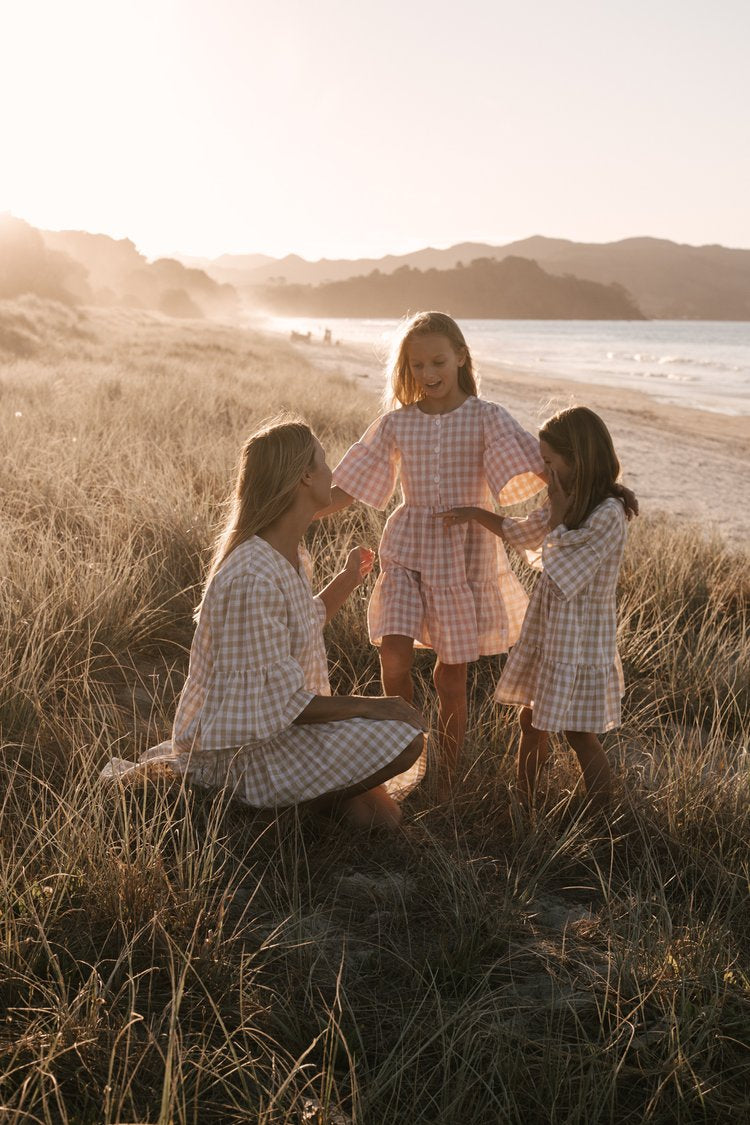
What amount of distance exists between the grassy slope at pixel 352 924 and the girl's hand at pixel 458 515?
708mm

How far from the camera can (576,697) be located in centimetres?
277

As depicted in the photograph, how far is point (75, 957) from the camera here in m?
1.88

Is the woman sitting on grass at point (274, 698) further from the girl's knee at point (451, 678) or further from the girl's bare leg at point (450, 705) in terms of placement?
the girl's knee at point (451, 678)

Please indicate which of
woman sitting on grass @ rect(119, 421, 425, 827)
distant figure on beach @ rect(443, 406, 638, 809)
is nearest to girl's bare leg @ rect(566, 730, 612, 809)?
distant figure on beach @ rect(443, 406, 638, 809)

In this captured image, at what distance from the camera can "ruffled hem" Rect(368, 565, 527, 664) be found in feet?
10.3

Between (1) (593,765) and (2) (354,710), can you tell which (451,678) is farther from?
(2) (354,710)

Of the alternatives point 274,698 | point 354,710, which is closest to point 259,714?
point 274,698

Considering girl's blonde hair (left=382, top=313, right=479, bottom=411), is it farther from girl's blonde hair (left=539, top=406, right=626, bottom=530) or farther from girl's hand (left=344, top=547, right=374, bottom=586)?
girl's hand (left=344, top=547, right=374, bottom=586)

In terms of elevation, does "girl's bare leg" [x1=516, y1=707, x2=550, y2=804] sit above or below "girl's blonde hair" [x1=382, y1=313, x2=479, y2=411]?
below

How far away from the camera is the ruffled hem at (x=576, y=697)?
107 inches

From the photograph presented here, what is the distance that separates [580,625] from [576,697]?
22 centimetres

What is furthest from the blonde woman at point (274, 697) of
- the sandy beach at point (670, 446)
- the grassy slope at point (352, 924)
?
the sandy beach at point (670, 446)

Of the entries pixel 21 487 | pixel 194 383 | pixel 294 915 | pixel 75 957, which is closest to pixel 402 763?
pixel 294 915

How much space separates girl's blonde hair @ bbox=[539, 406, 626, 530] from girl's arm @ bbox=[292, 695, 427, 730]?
787 millimetres
